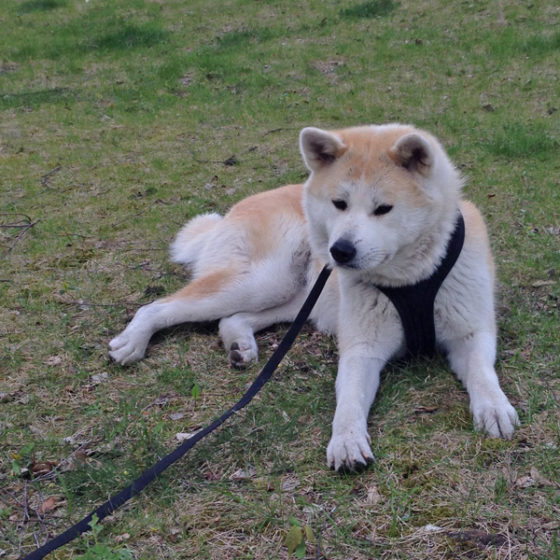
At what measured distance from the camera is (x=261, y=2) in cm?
1091

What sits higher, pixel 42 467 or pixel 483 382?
pixel 483 382

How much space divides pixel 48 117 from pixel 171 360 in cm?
585

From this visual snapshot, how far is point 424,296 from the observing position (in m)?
2.71

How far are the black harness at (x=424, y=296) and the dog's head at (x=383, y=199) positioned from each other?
0.16 feet

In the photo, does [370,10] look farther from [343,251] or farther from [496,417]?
[496,417]

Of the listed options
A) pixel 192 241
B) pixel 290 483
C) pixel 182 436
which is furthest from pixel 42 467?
pixel 192 241

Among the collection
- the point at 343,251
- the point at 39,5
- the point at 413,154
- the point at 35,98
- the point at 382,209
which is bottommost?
the point at 35,98

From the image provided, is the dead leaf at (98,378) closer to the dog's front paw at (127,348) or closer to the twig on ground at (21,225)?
the dog's front paw at (127,348)

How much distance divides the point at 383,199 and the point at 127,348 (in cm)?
158

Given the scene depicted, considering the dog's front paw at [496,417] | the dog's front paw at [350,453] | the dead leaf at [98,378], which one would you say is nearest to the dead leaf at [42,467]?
the dead leaf at [98,378]

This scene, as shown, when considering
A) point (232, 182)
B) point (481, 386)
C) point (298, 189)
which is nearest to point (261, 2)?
point (232, 182)

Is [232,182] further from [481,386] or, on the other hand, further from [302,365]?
[481,386]

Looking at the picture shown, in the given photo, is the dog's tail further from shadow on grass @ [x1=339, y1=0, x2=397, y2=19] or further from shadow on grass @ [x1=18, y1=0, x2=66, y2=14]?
shadow on grass @ [x1=18, y1=0, x2=66, y2=14]

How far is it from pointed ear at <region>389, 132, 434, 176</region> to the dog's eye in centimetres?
21
